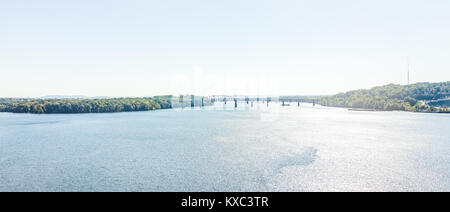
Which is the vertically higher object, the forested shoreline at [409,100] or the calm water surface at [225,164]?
the forested shoreline at [409,100]

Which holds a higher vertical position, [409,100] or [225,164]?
[409,100]

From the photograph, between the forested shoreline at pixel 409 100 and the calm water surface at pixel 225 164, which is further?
the forested shoreline at pixel 409 100

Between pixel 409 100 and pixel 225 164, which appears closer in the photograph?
pixel 225 164

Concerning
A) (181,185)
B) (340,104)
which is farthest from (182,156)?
(340,104)

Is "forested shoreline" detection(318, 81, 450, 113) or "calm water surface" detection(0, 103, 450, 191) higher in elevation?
"forested shoreline" detection(318, 81, 450, 113)

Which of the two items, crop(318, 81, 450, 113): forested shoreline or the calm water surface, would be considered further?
crop(318, 81, 450, 113): forested shoreline
